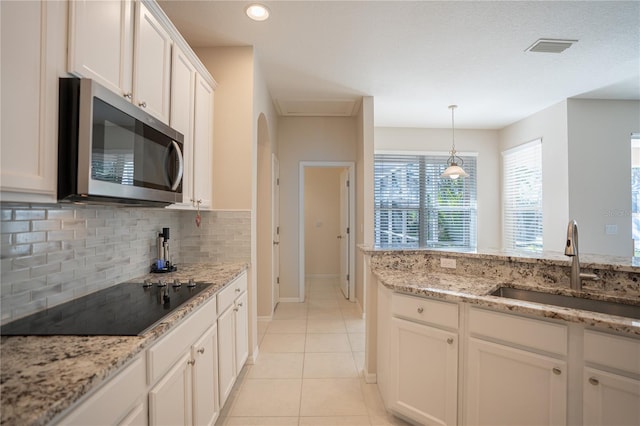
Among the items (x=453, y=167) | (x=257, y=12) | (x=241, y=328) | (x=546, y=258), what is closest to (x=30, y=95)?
(x=257, y=12)

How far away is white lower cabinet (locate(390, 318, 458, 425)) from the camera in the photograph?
1524 millimetres

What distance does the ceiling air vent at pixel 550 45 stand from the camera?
242 centimetres

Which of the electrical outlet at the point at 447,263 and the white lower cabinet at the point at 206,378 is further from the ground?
the electrical outlet at the point at 447,263

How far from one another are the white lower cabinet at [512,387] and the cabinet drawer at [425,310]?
0.47ft

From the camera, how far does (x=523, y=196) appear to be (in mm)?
4496

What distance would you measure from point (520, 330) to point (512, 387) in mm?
283

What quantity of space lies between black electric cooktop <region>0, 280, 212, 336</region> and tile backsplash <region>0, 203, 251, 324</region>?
8 centimetres

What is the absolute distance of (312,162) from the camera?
13.9 feet

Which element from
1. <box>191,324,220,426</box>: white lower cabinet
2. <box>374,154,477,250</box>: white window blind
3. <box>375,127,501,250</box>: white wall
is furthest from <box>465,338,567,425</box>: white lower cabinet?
<box>375,127,501,250</box>: white wall

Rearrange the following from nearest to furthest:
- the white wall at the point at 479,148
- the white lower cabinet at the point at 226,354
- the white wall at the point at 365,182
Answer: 1. the white lower cabinet at the point at 226,354
2. the white wall at the point at 365,182
3. the white wall at the point at 479,148

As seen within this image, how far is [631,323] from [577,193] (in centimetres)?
331

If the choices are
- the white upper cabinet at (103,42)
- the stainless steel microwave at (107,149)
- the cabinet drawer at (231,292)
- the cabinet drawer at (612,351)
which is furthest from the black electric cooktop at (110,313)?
the cabinet drawer at (612,351)

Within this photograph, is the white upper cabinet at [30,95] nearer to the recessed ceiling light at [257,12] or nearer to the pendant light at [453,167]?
the recessed ceiling light at [257,12]

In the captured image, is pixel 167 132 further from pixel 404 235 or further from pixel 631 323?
pixel 404 235
